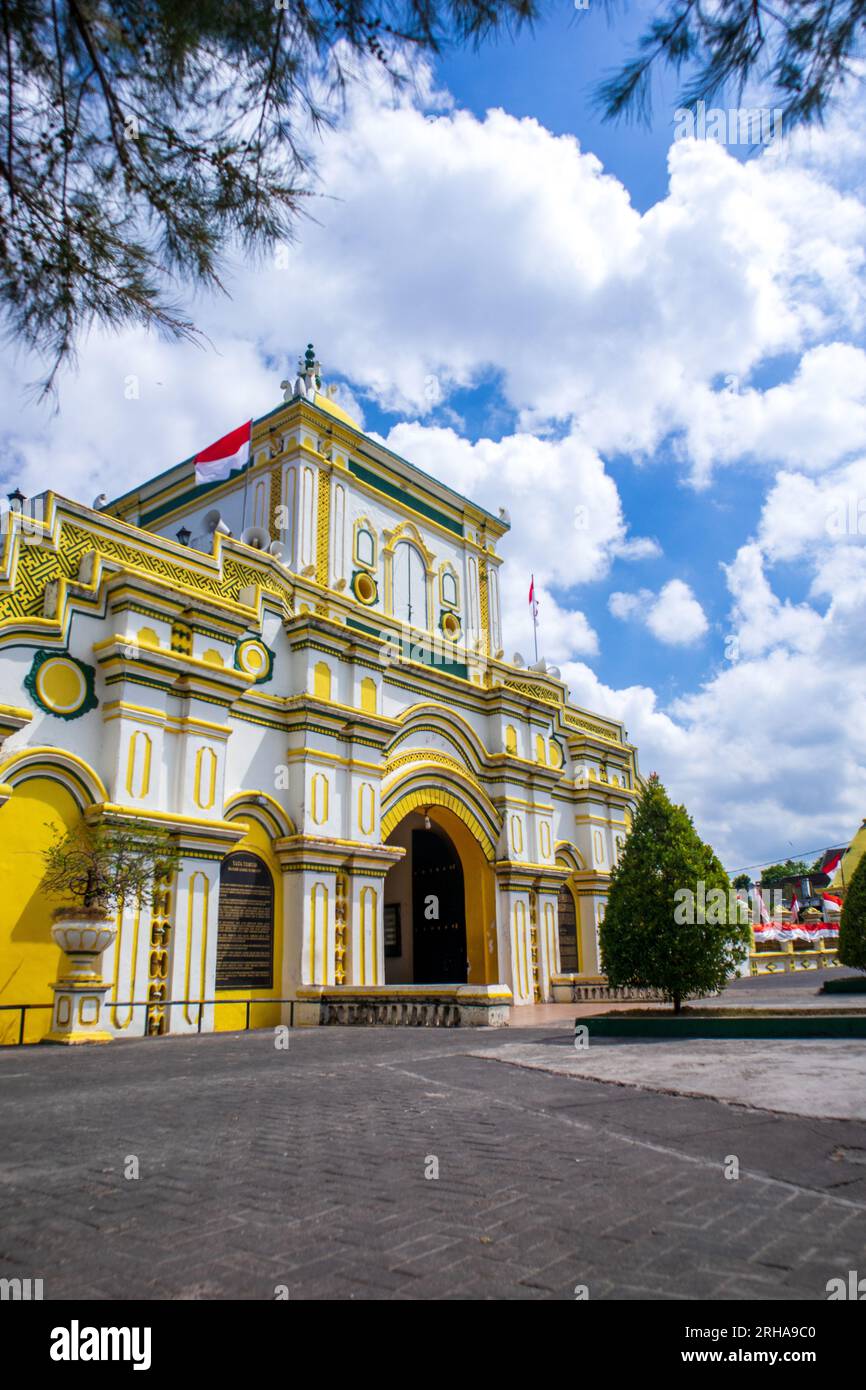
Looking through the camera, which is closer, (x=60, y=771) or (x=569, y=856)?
(x=60, y=771)

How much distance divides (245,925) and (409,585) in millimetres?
10659

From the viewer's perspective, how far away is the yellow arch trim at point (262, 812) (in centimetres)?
1599

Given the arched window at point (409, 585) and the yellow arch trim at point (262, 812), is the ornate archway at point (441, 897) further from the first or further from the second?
the arched window at point (409, 585)

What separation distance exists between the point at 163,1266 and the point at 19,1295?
1.45 feet

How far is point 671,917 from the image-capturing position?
12656mm

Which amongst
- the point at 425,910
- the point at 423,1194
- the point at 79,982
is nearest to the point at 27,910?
the point at 79,982

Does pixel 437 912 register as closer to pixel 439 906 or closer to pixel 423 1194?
pixel 439 906

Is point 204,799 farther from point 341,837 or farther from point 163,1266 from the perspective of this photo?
point 163,1266

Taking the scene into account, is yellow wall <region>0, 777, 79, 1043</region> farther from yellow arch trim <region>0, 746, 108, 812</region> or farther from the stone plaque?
the stone plaque

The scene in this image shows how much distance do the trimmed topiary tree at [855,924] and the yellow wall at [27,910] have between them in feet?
47.3

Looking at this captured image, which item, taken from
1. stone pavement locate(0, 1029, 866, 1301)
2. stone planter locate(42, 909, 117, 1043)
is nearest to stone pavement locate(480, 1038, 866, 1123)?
stone pavement locate(0, 1029, 866, 1301)

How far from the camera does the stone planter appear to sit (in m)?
11.7

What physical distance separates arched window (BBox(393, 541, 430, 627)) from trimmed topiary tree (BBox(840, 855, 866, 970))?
11.6m
